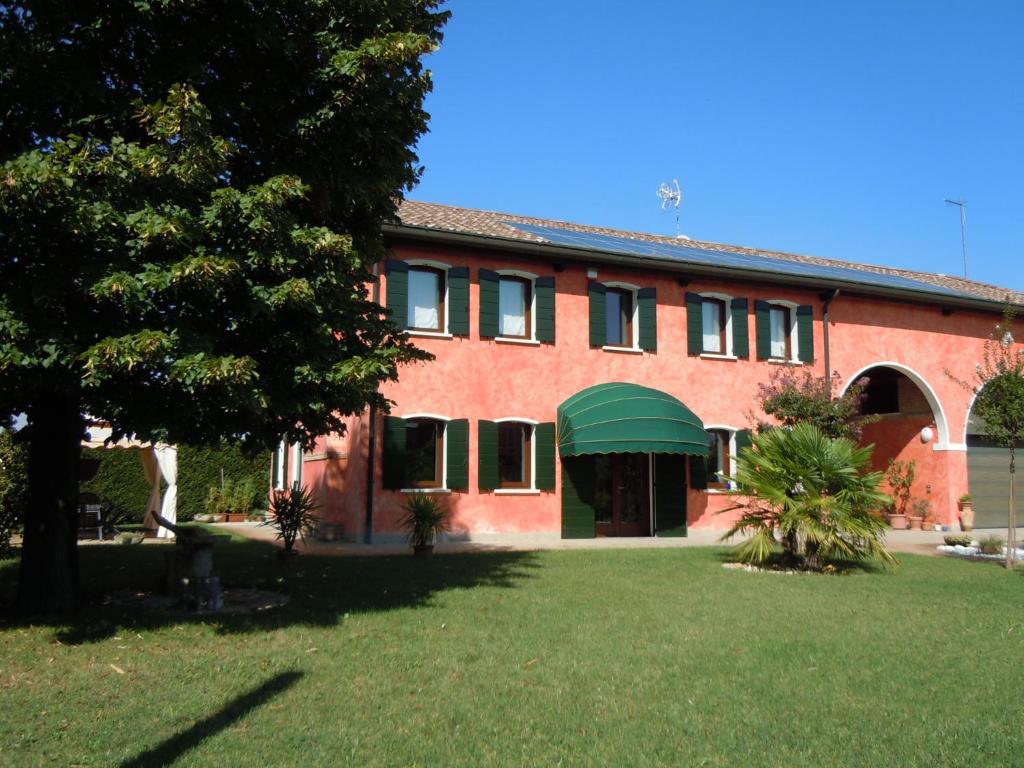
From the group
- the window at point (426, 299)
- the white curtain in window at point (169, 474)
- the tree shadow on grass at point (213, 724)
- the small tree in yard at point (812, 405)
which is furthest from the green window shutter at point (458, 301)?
the tree shadow on grass at point (213, 724)

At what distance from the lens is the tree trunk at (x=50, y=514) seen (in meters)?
8.86

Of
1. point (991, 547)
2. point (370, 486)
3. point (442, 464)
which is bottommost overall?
point (991, 547)

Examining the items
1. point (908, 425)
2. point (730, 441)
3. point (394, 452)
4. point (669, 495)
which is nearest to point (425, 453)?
point (394, 452)

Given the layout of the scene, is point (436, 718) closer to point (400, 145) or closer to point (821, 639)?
point (821, 639)

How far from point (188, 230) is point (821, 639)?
708cm

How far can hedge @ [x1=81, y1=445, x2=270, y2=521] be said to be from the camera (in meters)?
22.3

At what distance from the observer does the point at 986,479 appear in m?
24.9

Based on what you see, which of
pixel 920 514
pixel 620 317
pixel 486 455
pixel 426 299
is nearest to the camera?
pixel 486 455

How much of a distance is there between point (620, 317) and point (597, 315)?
1.09 metres

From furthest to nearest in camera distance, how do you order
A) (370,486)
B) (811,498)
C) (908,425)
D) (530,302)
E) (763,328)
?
(908,425), (763,328), (530,302), (370,486), (811,498)

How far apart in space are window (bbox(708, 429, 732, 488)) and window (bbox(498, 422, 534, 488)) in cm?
499

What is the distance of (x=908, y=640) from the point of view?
8055mm

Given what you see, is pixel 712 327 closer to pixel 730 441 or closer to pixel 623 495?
pixel 730 441

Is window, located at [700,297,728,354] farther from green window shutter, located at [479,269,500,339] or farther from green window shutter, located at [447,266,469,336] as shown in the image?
green window shutter, located at [447,266,469,336]
